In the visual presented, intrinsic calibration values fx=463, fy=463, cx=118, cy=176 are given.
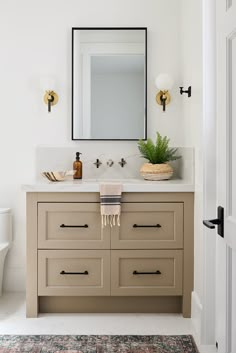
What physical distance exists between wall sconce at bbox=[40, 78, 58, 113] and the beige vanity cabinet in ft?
3.15

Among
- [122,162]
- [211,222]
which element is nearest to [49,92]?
[122,162]

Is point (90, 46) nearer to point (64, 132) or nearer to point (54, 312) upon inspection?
point (64, 132)

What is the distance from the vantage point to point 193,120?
10.4ft

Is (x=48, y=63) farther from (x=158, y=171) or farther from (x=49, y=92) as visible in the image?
(x=158, y=171)

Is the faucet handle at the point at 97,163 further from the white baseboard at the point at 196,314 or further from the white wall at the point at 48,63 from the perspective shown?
the white baseboard at the point at 196,314

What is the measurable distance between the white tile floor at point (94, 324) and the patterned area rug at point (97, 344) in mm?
82

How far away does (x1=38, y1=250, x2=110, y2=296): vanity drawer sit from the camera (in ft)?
10.4

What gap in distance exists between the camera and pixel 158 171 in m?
3.48

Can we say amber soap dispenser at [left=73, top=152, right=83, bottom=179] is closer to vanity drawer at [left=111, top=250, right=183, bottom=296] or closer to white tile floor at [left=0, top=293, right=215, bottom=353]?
vanity drawer at [left=111, top=250, right=183, bottom=296]

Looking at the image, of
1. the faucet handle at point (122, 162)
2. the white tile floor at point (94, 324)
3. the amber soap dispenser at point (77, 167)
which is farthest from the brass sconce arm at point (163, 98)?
the white tile floor at point (94, 324)

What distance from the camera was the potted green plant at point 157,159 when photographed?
3.49m

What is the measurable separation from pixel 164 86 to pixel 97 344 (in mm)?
1978

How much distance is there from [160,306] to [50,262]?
2.76ft

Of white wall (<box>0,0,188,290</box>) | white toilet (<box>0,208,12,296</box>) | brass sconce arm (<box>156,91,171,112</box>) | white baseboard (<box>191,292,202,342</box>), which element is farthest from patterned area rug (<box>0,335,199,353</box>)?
brass sconce arm (<box>156,91,171,112</box>)
